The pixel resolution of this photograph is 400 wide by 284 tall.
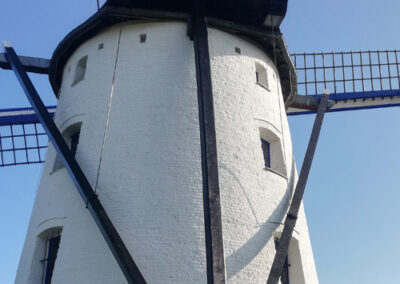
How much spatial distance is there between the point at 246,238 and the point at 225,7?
483 centimetres

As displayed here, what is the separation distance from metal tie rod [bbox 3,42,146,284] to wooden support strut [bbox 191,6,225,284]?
47.0 inches

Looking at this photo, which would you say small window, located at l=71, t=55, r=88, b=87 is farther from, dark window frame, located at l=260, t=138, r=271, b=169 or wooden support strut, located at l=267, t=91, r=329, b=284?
wooden support strut, located at l=267, t=91, r=329, b=284

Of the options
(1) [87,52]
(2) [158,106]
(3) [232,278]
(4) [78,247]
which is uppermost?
(1) [87,52]

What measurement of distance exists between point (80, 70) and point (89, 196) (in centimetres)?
385

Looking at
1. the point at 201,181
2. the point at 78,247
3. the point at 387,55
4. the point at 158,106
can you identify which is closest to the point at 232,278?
the point at 201,181

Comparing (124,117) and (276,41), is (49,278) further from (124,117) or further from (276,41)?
(276,41)

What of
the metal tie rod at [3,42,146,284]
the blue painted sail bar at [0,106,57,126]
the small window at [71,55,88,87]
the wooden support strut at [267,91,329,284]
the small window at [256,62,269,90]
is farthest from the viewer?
the blue painted sail bar at [0,106,57,126]

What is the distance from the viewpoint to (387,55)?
17156mm

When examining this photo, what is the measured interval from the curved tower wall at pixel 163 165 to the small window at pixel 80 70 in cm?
6

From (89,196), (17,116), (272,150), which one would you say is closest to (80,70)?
(89,196)

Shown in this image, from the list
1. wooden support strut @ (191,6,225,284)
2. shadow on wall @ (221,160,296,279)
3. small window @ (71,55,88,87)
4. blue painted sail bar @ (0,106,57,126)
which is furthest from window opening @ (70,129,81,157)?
blue painted sail bar @ (0,106,57,126)

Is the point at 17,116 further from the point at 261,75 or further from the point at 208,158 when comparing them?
the point at 208,158

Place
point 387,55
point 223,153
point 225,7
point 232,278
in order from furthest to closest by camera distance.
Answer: point 387,55
point 225,7
point 223,153
point 232,278

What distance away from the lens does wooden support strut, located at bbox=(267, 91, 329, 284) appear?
908 centimetres
